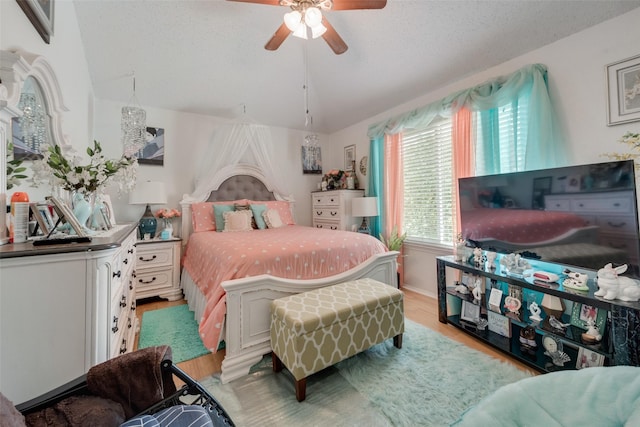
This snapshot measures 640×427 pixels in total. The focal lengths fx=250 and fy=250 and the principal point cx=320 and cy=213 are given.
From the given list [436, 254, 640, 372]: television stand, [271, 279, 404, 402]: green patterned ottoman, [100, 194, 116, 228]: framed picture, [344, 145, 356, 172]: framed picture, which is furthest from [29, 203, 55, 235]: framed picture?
[344, 145, 356, 172]: framed picture

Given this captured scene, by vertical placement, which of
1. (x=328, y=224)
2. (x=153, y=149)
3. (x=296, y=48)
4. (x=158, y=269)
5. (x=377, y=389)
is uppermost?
(x=296, y=48)

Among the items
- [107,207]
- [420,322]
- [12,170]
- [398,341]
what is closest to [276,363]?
[398,341]

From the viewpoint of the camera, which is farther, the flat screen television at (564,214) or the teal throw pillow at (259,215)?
the teal throw pillow at (259,215)

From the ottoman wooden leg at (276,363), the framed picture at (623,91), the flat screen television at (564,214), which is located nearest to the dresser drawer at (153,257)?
the ottoman wooden leg at (276,363)

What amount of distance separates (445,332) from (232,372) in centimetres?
186

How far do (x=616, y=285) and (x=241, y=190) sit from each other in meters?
3.94

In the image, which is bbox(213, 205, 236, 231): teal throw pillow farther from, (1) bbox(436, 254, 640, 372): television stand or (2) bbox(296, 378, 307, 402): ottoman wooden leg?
(1) bbox(436, 254, 640, 372): television stand

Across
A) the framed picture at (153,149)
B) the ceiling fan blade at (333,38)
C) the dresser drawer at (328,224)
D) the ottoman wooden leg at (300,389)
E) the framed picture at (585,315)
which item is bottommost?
the ottoman wooden leg at (300,389)

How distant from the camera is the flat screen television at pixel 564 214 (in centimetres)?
154

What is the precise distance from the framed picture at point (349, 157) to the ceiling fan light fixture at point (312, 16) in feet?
8.46

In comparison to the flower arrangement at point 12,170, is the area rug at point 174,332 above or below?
below

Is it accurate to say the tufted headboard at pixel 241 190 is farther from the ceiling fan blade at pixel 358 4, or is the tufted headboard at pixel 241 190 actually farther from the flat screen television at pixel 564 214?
the flat screen television at pixel 564 214

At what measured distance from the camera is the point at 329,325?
1617mm

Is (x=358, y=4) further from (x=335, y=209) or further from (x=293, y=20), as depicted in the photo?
(x=335, y=209)
